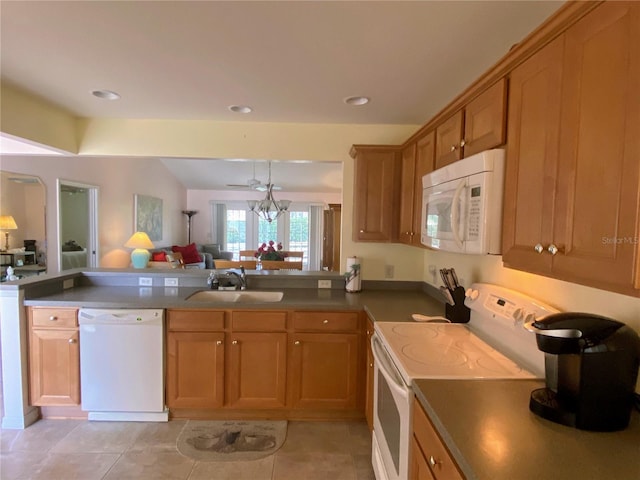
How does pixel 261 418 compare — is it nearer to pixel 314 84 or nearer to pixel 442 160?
pixel 442 160

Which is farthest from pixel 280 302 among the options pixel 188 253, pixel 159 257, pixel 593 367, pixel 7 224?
pixel 188 253

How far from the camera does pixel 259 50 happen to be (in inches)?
66.9

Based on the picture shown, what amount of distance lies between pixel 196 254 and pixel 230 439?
5.68 meters

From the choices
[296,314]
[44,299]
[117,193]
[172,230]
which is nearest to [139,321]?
[44,299]

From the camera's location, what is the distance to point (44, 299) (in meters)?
2.38

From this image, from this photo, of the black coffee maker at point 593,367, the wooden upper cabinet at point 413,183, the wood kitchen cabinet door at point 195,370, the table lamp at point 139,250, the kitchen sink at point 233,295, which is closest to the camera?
the black coffee maker at point 593,367

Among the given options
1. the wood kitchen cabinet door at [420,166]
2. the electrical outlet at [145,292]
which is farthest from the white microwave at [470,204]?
the electrical outlet at [145,292]

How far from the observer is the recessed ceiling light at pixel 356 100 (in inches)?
91.1

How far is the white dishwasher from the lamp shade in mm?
1939

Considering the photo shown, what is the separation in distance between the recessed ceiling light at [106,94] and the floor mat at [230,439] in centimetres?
238

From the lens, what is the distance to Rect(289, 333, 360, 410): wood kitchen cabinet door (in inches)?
95.4

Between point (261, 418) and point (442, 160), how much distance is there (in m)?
2.17

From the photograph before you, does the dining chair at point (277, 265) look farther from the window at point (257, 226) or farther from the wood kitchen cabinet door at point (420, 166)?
the window at point (257, 226)

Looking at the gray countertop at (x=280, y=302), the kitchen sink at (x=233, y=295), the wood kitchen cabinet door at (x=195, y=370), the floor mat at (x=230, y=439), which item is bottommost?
the floor mat at (x=230, y=439)
